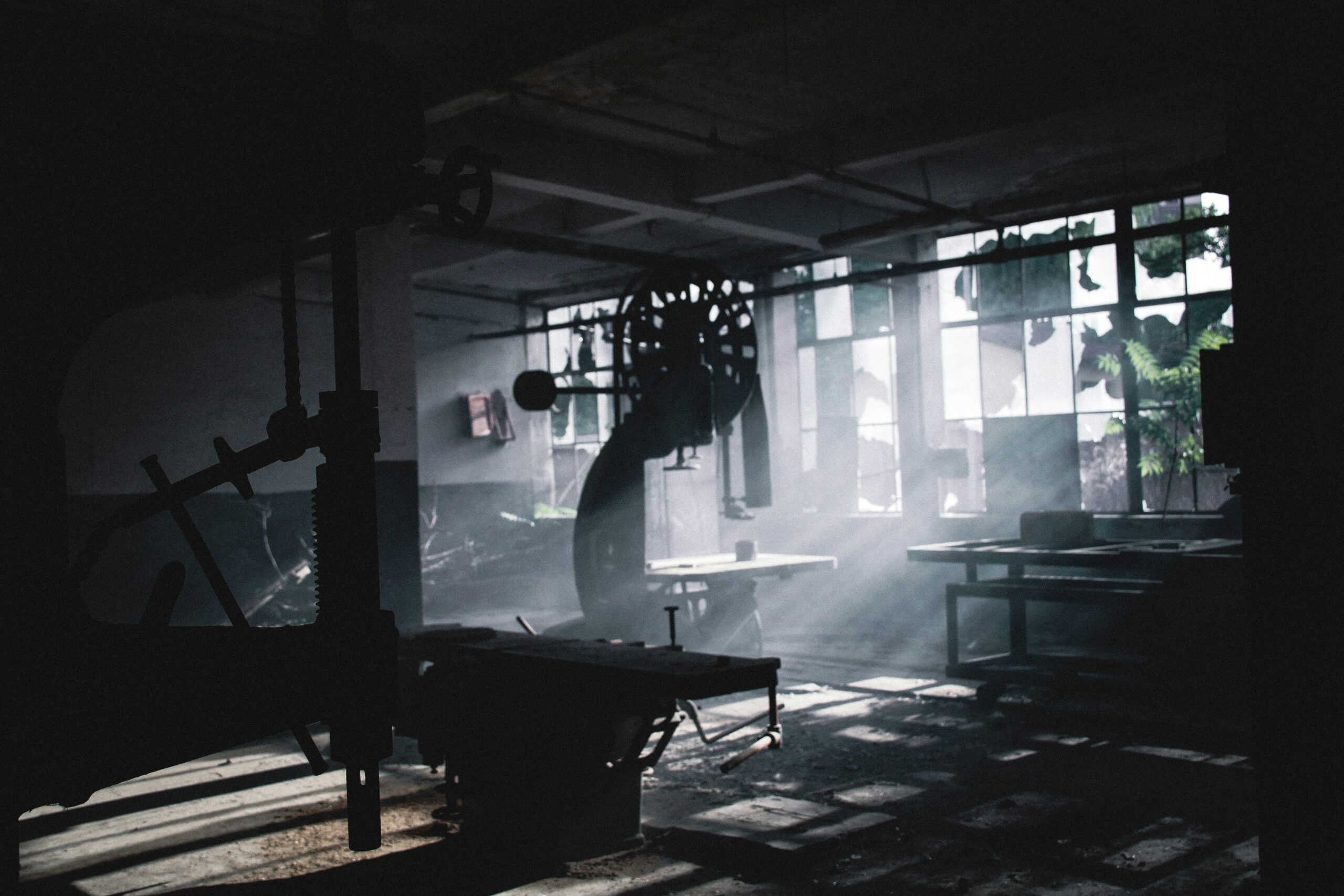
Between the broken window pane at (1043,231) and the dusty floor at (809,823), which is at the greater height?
the broken window pane at (1043,231)

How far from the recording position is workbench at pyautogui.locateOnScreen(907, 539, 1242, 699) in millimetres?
6406

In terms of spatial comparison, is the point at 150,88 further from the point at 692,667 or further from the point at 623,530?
the point at 623,530

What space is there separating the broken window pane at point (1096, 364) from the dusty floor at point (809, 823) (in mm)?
3994

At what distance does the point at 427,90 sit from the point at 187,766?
405 centimetres

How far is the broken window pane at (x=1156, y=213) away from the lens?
9727 millimetres

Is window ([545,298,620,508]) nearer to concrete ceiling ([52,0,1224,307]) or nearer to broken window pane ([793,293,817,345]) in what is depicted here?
broken window pane ([793,293,817,345])

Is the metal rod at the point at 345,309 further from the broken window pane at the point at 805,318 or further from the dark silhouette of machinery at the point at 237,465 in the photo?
the broken window pane at the point at 805,318

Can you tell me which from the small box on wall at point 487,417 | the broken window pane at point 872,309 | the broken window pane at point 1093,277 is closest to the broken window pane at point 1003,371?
the broken window pane at point 1093,277

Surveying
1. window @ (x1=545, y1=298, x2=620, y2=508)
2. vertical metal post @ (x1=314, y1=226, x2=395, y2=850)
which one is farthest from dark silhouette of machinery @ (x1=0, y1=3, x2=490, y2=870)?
window @ (x1=545, y1=298, x2=620, y2=508)

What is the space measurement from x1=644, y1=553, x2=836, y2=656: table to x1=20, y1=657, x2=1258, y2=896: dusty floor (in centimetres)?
135

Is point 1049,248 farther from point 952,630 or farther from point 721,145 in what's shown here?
point 952,630

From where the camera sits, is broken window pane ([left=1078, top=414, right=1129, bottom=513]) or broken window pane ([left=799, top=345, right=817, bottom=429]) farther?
broken window pane ([left=799, top=345, right=817, bottom=429])

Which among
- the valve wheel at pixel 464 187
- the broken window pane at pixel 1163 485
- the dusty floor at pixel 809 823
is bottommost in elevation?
the dusty floor at pixel 809 823

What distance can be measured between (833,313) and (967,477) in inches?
90.2
